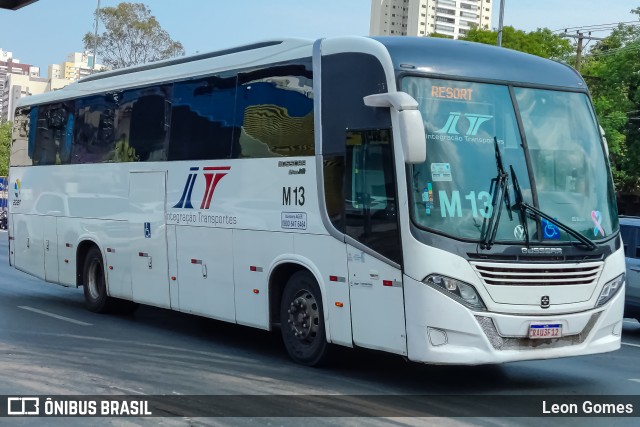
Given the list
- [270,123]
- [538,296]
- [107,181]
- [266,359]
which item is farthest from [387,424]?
[107,181]

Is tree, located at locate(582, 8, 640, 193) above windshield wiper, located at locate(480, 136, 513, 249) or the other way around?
above

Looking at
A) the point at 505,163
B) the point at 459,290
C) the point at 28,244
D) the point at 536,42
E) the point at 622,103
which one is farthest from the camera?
the point at 536,42

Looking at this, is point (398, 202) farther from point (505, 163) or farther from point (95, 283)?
point (95, 283)

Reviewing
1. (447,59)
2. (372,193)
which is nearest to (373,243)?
(372,193)

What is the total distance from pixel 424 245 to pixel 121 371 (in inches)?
128

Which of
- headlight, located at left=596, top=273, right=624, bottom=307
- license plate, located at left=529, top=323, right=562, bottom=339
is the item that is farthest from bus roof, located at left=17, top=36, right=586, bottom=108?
license plate, located at left=529, top=323, right=562, bottom=339

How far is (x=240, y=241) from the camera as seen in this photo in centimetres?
1192

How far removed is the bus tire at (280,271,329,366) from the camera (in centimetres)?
1070

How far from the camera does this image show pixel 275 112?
11445 millimetres

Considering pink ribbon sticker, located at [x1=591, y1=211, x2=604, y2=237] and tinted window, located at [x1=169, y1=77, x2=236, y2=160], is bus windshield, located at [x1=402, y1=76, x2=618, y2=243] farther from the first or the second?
tinted window, located at [x1=169, y1=77, x2=236, y2=160]

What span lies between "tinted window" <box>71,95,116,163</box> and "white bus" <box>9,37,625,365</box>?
2363 millimetres

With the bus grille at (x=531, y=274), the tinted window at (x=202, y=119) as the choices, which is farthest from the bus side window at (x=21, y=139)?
the bus grille at (x=531, y=274)

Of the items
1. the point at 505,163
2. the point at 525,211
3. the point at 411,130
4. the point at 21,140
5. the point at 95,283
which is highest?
the point at 21,140

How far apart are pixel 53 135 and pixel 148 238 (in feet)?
13.7
